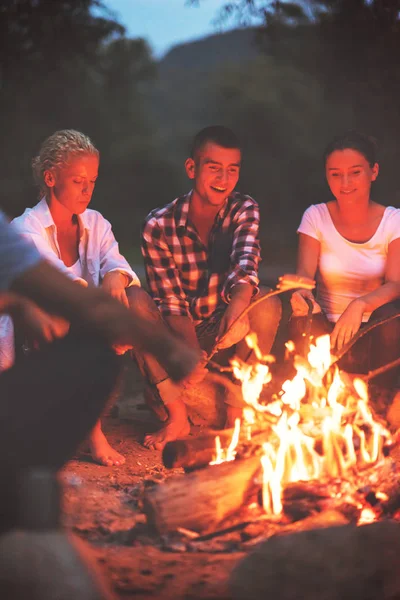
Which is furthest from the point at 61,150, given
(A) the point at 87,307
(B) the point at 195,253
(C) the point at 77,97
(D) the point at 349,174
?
(C) the point at 77,97

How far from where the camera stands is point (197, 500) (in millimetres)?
3299

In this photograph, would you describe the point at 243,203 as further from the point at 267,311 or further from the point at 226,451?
the point at 226,451

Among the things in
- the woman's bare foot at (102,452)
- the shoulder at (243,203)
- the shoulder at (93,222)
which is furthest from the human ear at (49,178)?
the woman's bare foot at (102,452)

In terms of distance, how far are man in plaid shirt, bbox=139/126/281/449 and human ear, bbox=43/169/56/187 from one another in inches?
29.5

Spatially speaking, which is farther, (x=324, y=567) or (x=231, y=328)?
(x=231, y=328)

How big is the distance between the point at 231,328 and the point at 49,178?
1.43m

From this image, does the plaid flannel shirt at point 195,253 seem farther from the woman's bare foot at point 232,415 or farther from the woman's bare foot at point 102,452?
the woman's bare foot at point 102,452

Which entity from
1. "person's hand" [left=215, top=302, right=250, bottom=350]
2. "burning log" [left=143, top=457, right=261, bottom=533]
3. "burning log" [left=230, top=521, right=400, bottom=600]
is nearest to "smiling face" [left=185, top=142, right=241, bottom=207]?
"person's hand" [left=215, top=302, right=250, bottom=350]

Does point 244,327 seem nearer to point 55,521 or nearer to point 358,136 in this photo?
point 358,136

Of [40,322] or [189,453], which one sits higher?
[40,322]

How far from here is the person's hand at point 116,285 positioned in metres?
4.50

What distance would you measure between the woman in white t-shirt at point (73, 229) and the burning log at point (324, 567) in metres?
1.98

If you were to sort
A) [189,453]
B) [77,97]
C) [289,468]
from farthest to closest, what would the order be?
1. [77,97]
2. [189,453]
3. [289,468]

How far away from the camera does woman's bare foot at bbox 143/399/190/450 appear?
4855mm
